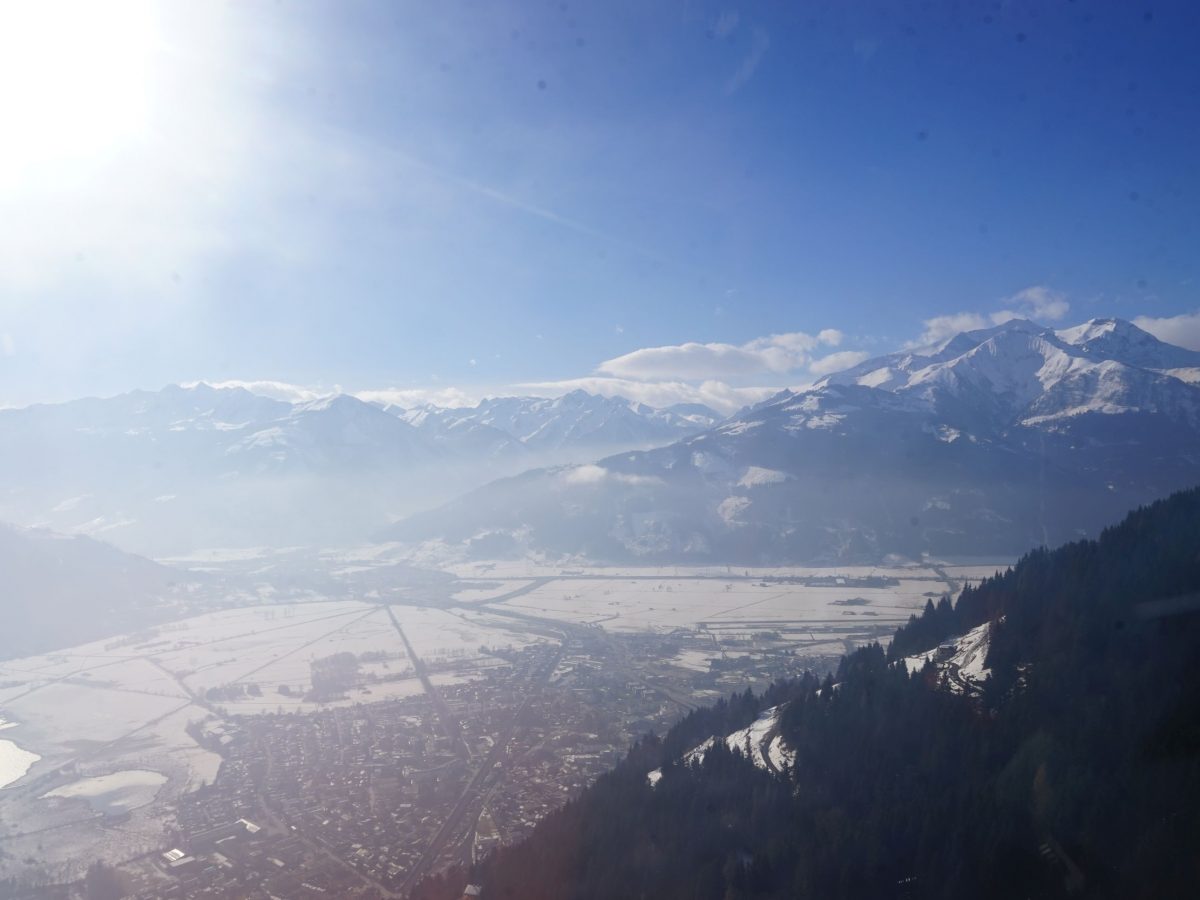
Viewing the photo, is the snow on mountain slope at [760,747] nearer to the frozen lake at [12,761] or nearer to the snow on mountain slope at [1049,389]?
the frozen lake at [12,761]

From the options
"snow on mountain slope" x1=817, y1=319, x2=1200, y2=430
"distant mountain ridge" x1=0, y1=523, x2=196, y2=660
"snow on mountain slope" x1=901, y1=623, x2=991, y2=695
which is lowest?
"distant mountain ridge" x1=0, y1=523, x2=196, y2=660

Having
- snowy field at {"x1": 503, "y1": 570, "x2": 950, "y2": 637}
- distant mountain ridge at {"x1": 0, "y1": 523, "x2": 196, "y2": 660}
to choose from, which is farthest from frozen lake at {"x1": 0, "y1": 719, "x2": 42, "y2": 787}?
snowy field at {"x1": 503, "y1": 570, "x2": 950, "y2": 637}

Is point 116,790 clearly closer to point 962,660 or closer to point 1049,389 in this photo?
point 962,660

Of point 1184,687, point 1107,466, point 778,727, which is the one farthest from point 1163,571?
point 1107,466

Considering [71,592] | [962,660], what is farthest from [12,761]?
[71,592]

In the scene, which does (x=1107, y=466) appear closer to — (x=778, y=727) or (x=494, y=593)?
(x=494, y=593)

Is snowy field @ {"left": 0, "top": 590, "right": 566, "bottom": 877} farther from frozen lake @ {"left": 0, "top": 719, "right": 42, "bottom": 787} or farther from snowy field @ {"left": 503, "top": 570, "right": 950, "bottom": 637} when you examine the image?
snowy field @ {"left": 503, "top": 570, "right": 950, "bottom": 637}
